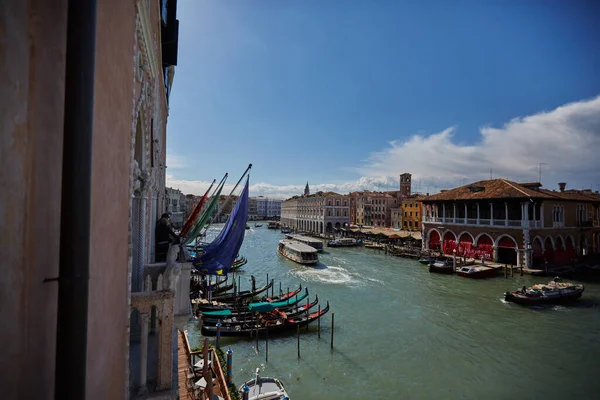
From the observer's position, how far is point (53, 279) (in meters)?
1.14

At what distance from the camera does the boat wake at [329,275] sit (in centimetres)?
1839

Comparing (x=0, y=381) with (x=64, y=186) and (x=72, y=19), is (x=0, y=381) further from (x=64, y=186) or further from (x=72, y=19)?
(x=72, y=19)

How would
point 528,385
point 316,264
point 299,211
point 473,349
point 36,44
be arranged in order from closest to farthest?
point 36,44 < point 528,385 < point 473,349 < point 316,264 < point 299,211

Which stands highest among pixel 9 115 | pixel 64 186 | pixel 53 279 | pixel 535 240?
pixel 9 115

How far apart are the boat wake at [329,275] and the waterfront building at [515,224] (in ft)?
30.1

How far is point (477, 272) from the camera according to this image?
18359mm

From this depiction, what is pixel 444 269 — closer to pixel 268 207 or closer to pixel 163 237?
pixel 163 237

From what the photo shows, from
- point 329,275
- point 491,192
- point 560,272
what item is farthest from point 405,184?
point 329,275

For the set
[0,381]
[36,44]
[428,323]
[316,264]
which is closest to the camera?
[0,381]

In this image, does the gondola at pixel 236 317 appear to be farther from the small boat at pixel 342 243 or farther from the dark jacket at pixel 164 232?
the small boat at pixel 342 243

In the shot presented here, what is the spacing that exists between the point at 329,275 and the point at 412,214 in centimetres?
2539

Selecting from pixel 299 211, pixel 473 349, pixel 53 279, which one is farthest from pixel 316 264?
pixel 299 211

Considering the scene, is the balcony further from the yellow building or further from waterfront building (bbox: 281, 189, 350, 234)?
waterfront building (bbox: 281, 189, 350, 234)

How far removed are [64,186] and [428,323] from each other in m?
13.1
